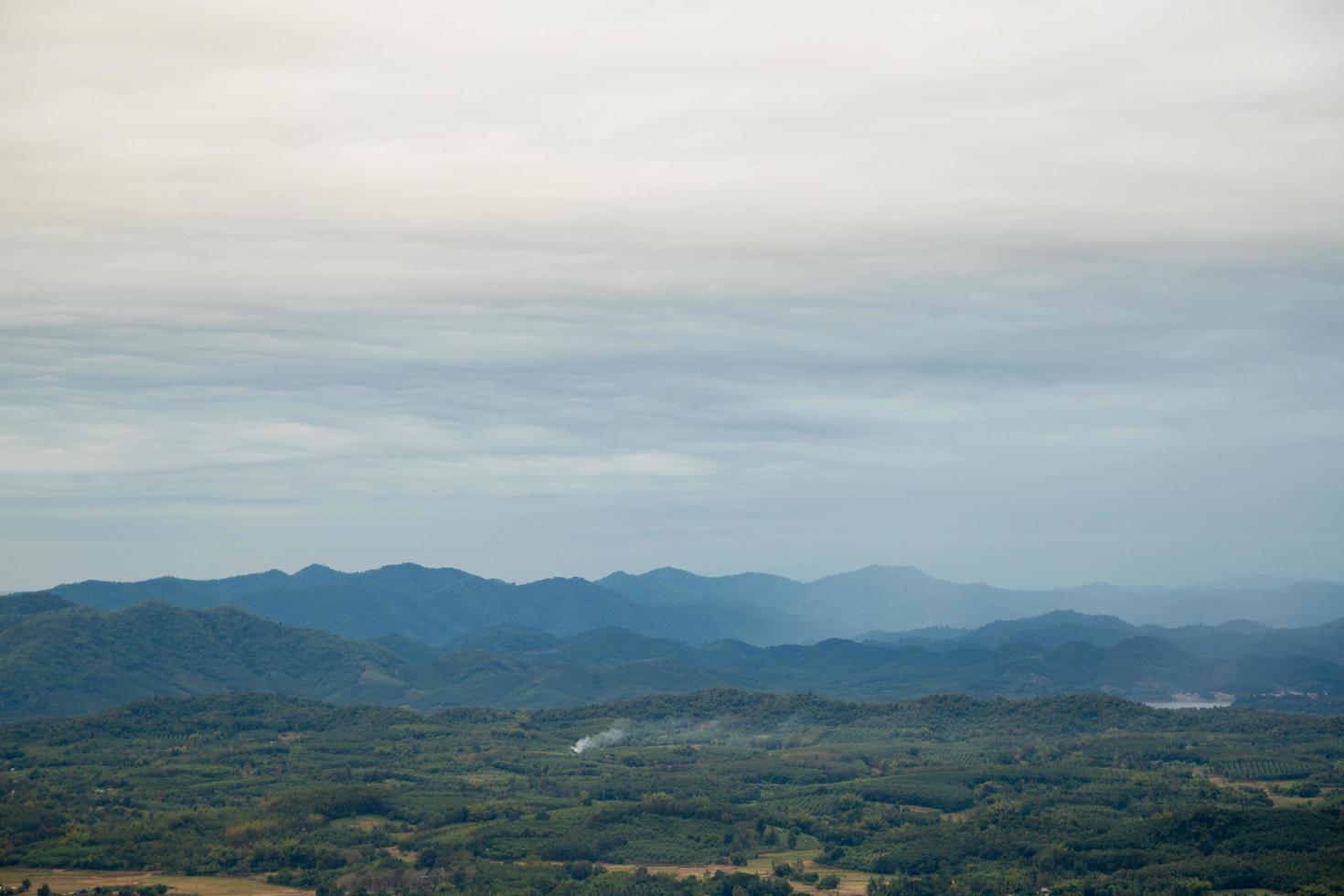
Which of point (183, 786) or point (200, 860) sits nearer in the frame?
point (200, 860)

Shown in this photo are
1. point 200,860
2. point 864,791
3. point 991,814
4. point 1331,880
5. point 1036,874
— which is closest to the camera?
point 1331,880

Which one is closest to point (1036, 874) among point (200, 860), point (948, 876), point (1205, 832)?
point (948, 876)

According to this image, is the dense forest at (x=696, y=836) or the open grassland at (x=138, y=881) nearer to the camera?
the open grassland at (x=138, y=881)

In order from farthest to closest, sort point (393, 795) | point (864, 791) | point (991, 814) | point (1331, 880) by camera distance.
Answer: point (864, 791) < point (393, 795) < point (991, 814) < point (1331, 880)

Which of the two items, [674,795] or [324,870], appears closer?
[324,870]

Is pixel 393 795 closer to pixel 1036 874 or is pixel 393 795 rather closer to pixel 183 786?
pixel 183 786

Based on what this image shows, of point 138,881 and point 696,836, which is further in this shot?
point 696,836

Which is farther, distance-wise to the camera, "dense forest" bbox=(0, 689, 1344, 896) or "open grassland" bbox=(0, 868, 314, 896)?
"dense forest" bbox=(0, 689, 1344, 896)

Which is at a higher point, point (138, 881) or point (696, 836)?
point (696, 836)

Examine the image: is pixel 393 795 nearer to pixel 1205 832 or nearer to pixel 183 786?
pixel 183 786

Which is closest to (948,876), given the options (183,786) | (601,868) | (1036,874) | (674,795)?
(1036,874)
